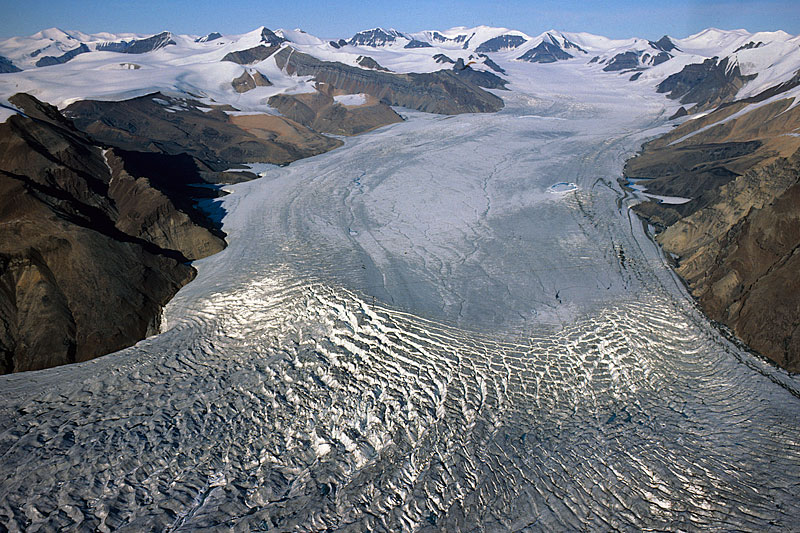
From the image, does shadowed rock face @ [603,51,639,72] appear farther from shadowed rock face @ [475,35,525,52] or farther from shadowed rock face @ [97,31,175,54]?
shadowed rock face @ [97,31,175,54]

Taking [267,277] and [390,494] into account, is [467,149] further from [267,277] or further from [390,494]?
[390,494]

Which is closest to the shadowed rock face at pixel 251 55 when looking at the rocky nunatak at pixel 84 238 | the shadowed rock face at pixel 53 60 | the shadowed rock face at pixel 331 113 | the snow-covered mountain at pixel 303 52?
the snow-covered mountain at pixel 303 52

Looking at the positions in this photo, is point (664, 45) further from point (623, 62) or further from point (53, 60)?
point (53, 60)

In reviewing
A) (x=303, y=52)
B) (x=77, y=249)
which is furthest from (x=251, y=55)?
(x=77, y=249)

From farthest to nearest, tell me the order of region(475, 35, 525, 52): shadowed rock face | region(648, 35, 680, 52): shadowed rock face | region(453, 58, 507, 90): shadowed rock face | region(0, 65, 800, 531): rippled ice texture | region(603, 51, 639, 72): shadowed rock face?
region(475, 35, 525, 52): shadowed rock face < region(648, 35, 680, 52): shadowed rock face < region(603, 51, 639, 72): shadowed rock face < region(453, 58, 507, 90): shadowed rock face < region(0, 65, 800, 531): rippled ice texture

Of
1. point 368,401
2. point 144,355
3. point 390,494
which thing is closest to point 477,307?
point 368,401

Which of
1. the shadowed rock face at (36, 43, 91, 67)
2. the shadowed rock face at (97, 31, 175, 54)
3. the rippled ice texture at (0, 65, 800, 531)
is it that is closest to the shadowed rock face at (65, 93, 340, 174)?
the rippled ice texture at (0, 65, 800, 531)

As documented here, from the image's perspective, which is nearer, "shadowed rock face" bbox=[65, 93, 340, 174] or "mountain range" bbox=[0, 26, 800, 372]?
"mountain range" bbox=[0, 26, 800, 372]
